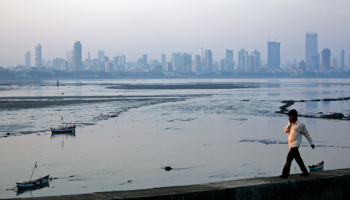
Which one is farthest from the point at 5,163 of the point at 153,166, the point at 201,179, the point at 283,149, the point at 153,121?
the point at 153,121

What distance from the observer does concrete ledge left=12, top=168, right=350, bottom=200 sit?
7.56 meters

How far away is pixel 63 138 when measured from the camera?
2936cm

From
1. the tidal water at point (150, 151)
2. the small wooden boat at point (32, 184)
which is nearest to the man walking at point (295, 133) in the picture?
the tidal water at point (150, 151)

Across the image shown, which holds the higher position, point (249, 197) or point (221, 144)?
point (249, 197)

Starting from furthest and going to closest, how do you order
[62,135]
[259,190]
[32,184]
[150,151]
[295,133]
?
[62,135] → [150,151] → [32,184] → [295,133] → [259,190]

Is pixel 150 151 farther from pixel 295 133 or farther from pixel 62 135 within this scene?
pixel 295 133

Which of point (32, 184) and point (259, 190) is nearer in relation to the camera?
point (259, 190)

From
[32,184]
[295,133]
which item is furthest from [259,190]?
[32,184]

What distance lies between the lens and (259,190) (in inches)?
325

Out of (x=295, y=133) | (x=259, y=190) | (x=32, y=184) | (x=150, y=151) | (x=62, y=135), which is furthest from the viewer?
(x=62, y=135)

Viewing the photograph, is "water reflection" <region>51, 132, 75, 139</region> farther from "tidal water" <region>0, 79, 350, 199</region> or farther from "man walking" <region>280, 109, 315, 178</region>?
"man walking" <region>280, 109, 315, 178</region>

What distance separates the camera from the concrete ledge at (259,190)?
7562 millimetres

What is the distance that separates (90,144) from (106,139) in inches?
78.3

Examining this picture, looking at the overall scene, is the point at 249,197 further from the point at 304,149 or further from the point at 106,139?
the point at 106,139
